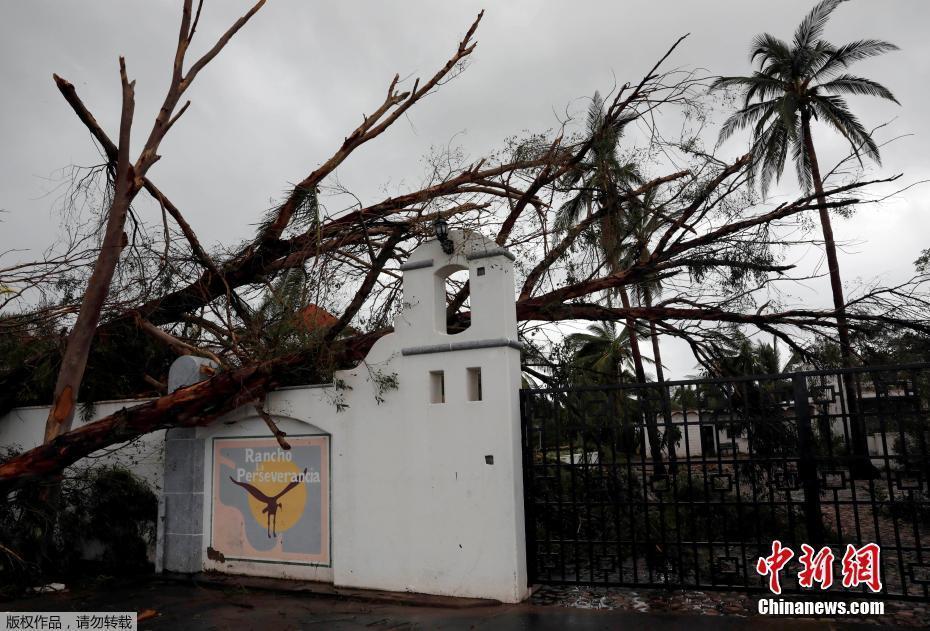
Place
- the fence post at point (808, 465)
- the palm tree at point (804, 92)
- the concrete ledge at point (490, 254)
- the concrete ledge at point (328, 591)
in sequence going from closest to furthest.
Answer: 1. the fence post at point (808, 465)
2. the concrete ledge at point (328, 591)
3. the concrete ledge at point (490, 254)
4. the palm tree at point (804, 92)

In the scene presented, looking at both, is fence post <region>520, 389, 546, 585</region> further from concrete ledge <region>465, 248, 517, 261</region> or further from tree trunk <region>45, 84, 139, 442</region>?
tree trunk <region>45, 84, 139, 442</region>

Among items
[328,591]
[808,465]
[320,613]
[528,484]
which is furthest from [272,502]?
[808,465]

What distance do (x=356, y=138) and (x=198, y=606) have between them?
5.94 m

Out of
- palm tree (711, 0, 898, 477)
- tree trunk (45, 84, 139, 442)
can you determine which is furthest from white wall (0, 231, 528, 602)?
palm tree (711, 0, 898, 477)

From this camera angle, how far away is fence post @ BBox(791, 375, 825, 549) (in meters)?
5.70

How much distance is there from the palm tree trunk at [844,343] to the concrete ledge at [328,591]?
144 inches

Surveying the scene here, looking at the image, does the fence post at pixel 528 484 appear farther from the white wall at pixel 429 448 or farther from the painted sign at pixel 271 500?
the painted sign at pixel 271 500

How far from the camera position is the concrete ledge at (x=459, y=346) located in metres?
6.64

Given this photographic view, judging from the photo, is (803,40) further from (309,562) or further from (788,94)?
(309,562)

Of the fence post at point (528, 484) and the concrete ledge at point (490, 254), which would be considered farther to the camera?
the concrete ledge at point (490, 254)

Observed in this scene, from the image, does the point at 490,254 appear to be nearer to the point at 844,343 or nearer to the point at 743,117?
the point at 844,343

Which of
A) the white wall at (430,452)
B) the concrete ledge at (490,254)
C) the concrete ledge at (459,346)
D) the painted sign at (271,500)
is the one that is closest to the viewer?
the white wall at (430,452)

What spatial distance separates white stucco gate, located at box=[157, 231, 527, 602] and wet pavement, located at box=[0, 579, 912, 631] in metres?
0.36

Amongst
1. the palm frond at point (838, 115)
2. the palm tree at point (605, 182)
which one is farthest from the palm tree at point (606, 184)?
the palm frond at point (838, 115)
